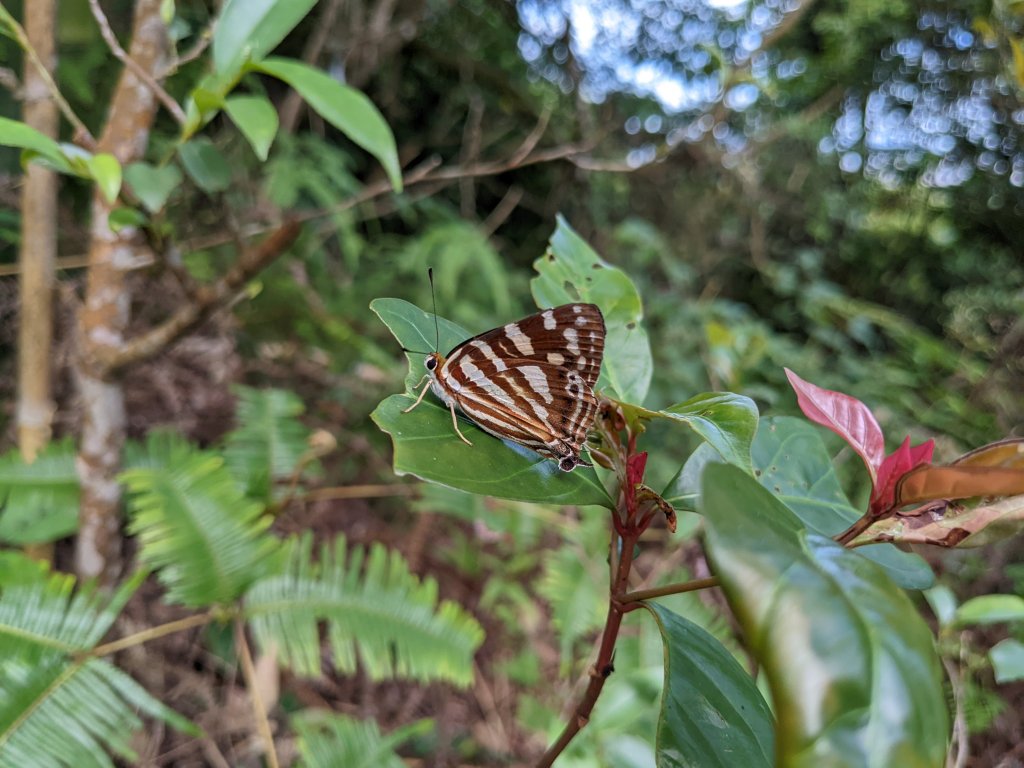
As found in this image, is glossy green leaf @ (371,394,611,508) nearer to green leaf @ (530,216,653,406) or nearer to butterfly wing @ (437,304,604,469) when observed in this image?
butterfly wing @ (437,304,604,469)

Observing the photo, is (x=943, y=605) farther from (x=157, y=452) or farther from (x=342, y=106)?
(x=157, y=452)

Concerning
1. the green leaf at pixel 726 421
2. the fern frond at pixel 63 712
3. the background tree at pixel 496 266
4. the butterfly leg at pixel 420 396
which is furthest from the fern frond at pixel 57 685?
the green leaf at pixel 726 421

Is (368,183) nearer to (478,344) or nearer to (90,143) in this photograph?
(90,143)

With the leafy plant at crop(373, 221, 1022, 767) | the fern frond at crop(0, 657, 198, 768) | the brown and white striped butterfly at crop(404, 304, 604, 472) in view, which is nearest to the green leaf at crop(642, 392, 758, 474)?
the leafy plant at crop(373, 221, 1022, 767)

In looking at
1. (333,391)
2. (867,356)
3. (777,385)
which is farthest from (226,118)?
(867,356)

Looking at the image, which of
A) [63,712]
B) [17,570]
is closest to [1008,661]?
[63,712]
